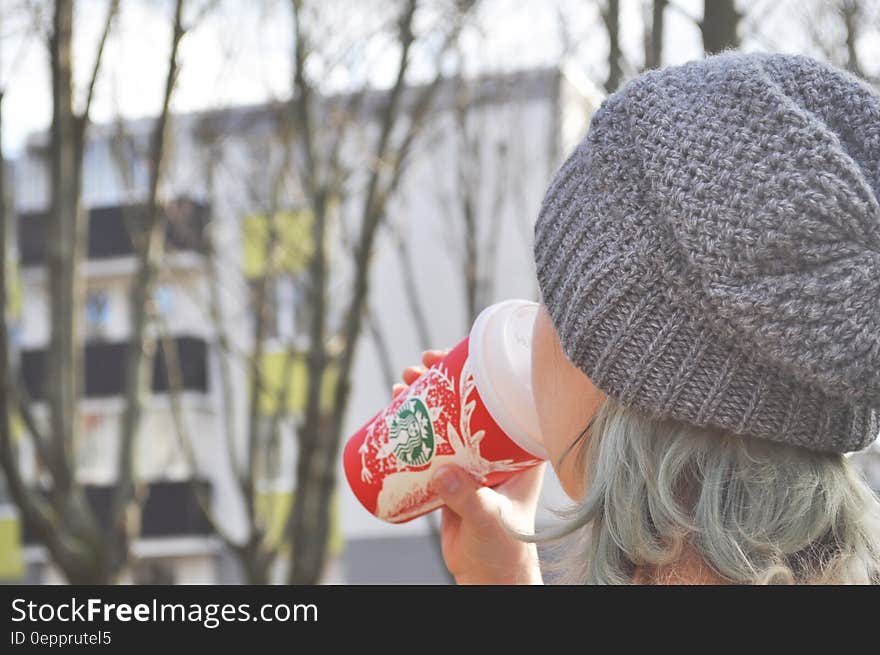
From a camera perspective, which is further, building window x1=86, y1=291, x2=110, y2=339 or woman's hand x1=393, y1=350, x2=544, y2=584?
building window x1=86, y1=291, x2=110, y2=339

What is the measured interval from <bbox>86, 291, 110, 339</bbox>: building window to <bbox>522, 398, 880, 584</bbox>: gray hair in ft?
69.4

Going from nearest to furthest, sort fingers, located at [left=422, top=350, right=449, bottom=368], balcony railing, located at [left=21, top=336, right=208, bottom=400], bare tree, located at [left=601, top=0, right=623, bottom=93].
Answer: fingers, located at [left=422, top=350, right=449, bottom=368], bare tree, located at [left=601, top=0, right=623, bottom=93], balcony railing, located at [left=21, top=336, right=208, bottom=400]

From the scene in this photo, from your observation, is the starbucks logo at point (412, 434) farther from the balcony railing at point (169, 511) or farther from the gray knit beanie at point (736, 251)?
the balcony railing at point (169, 511)

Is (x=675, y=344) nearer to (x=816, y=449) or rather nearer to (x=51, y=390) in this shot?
(x=816, y=449)

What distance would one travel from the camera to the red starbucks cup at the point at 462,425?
1.71 metres

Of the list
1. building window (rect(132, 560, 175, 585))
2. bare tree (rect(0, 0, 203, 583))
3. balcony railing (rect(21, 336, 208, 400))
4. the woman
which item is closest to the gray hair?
the woman

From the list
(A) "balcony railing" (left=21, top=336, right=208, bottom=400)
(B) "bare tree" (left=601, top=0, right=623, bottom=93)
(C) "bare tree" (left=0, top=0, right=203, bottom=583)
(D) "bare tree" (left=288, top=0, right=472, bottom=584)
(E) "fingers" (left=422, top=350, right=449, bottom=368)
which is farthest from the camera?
(A) "balcony railing" (left=21, top=336, right=208, bottom=400)

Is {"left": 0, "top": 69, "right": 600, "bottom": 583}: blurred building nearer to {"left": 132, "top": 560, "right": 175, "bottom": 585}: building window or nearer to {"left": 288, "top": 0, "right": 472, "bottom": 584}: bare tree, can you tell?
{"left": 132, "top": 560, "right": 175, "bottom": 585}: building window

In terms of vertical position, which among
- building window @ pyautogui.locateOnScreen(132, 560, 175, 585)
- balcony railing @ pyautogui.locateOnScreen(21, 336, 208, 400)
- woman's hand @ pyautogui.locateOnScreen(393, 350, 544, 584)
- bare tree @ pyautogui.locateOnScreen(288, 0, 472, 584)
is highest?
woman's hand @ pyautogui.locateOnScreen(393, 350, 544, 584)

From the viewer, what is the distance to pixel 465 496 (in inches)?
71.7

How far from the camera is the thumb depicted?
1.79 m

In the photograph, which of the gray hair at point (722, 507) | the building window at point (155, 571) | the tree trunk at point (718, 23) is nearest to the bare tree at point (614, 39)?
the tree trunk at point (718, 23)
